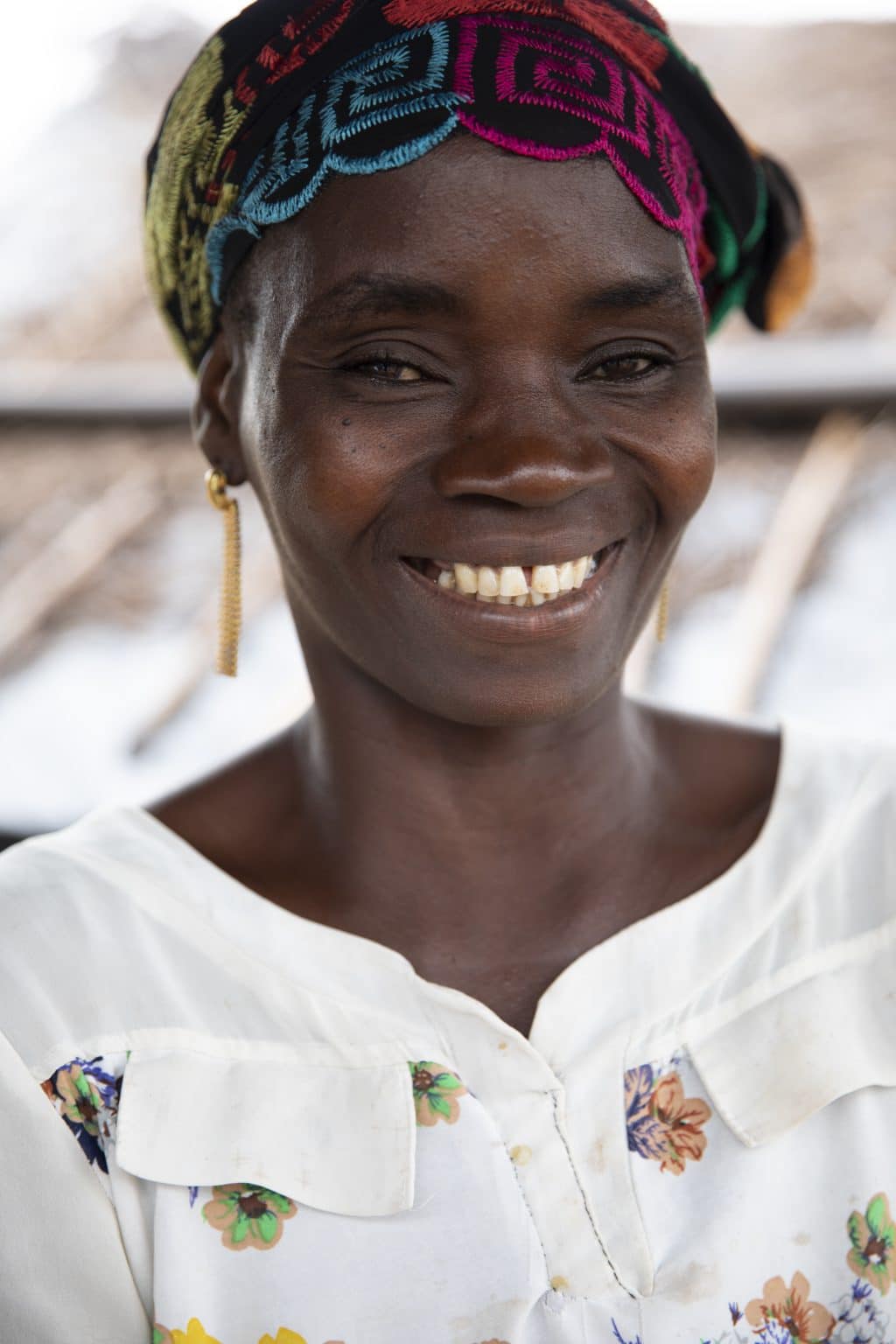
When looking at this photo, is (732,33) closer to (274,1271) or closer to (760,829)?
(760,829)

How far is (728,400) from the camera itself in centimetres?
334

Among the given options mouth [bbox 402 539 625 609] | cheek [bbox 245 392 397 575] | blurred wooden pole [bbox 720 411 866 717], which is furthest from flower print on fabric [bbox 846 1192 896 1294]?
blurred wooden pole [bbox 720 411 866 717]

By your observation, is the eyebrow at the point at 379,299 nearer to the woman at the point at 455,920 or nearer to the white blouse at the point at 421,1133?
the woman at the point at 455,920

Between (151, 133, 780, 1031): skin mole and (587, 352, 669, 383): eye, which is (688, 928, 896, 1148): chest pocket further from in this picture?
(587, 352, 669, 383): eye

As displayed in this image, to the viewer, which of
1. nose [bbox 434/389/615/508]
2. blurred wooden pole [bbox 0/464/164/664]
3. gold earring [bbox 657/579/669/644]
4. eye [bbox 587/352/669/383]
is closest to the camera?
nose [bbox 434/389/615/508]

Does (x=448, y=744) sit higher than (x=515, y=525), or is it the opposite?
(x=515, y=525)

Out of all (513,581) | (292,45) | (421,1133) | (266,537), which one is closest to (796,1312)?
(421,1133)

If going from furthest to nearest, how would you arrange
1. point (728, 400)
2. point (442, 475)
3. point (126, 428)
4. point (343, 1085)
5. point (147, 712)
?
point (126, 428) → point (728, 400) → point (147, 712) → point (343, 1085) → point (442, 475)

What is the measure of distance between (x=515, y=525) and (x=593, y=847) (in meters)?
0.46

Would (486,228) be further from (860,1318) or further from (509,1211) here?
(860,1318)

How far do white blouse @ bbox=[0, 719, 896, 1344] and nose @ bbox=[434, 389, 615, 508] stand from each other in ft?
1.70

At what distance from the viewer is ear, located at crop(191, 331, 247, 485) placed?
164 cm

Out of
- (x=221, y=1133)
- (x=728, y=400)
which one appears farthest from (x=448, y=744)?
(x=728, y=400)

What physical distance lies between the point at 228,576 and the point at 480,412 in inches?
18.8
